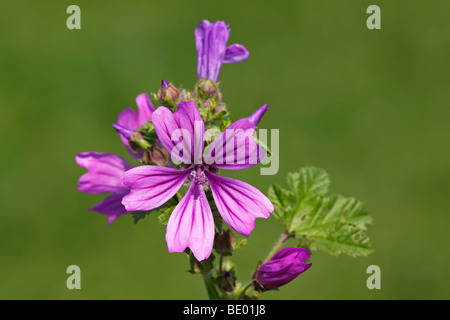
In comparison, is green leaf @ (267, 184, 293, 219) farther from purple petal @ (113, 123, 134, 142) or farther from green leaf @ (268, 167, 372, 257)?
purple petal @ (113, 123, 134, 142)

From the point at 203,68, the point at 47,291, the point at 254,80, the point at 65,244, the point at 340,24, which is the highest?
the point at 340,24

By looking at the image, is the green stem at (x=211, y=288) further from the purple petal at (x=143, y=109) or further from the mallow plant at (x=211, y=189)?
the purple petal at (x=143, y=109)

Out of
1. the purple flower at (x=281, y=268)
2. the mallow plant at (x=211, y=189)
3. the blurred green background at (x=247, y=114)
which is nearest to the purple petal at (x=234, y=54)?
the mallow plant at (x=211, y=189)

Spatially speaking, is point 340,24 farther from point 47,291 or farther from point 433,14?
point 47,291

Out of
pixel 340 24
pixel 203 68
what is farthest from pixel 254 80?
pixel 203 68

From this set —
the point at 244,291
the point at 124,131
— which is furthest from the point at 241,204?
the point at 124,131

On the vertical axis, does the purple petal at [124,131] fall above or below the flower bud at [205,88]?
below
